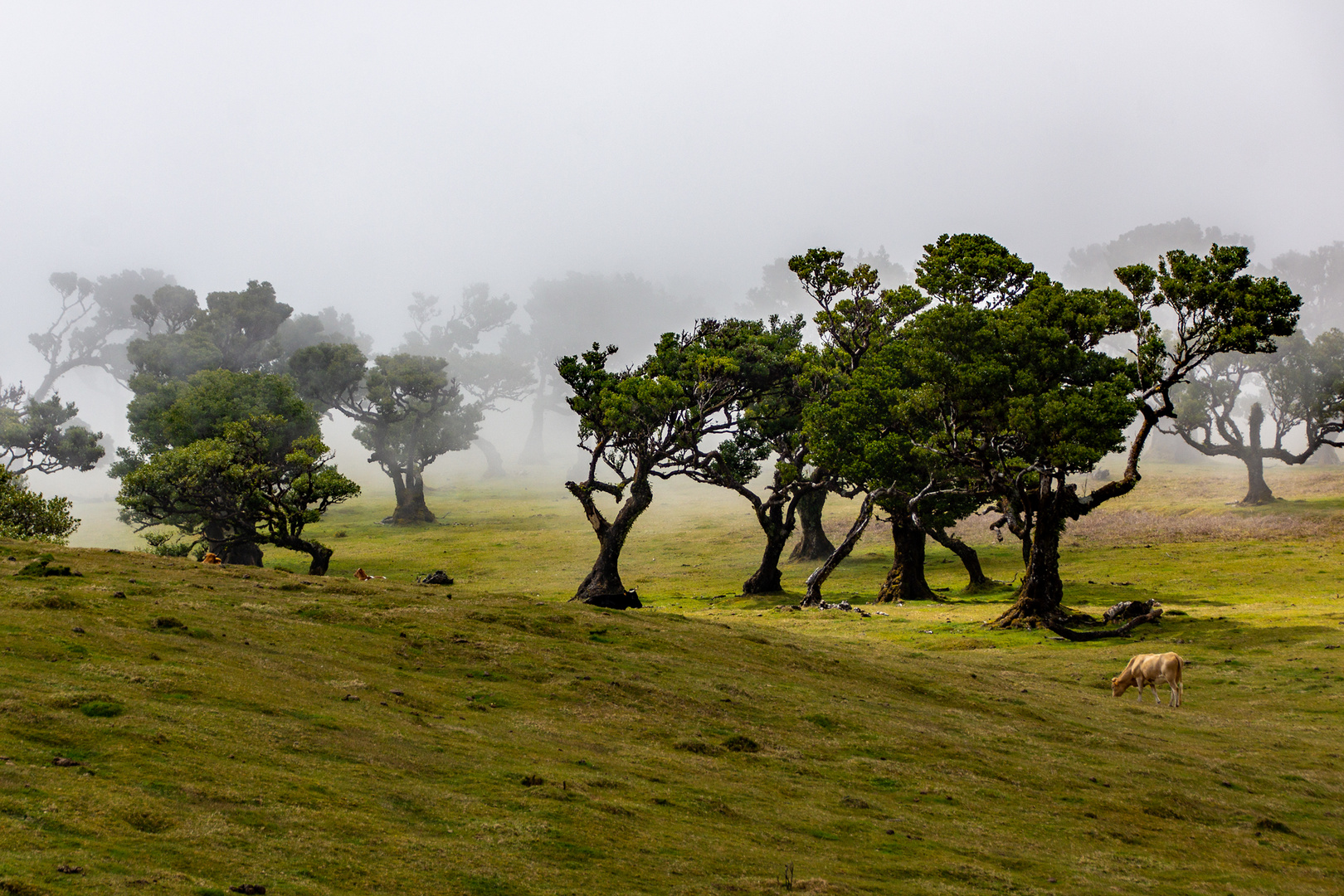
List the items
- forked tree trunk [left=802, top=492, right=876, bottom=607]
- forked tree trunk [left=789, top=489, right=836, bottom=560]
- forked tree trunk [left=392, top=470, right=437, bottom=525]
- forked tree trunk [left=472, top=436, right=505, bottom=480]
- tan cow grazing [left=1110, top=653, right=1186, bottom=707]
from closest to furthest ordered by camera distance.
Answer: tan cow grazing [left=1110, top=653, right=1186, bottom=707]
forked tree trunk [left=802, top=492, right=876, bottom=607]
forked tree trunk [left=789, top=489, right=836, bottom=560]
forked tree trunk [left=392, top=470, right=437, bottom=525]
forked tree trunk [left=472, top=436, right=505, bottom=480]

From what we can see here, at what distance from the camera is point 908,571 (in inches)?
1960

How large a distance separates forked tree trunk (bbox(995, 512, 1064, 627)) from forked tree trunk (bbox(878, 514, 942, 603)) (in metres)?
9.84

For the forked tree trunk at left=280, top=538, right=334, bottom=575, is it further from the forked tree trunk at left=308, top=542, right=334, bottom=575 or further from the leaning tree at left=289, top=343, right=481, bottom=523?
the leaning tree at left=289, top=343, right=481, bottom=523

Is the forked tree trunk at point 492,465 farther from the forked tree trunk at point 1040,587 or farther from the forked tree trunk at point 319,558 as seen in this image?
the forked tree trunk at point 1040,587

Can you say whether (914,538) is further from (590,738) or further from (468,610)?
(590,738)

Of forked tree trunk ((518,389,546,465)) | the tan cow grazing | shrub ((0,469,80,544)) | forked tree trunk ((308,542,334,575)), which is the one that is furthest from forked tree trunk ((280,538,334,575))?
forked tree trunk ((518,389,546,465))

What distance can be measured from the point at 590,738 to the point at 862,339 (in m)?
41.6

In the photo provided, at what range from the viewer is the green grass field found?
32.9ft

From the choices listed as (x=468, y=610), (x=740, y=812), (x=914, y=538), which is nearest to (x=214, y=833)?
(x=740, y=812)

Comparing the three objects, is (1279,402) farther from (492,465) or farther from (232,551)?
(492,465)

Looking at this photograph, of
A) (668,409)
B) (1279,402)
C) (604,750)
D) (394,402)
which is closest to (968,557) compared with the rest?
(668,409)

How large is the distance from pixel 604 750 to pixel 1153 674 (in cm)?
1797

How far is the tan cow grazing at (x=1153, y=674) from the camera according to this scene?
84.8 feet

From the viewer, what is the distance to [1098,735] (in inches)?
845
